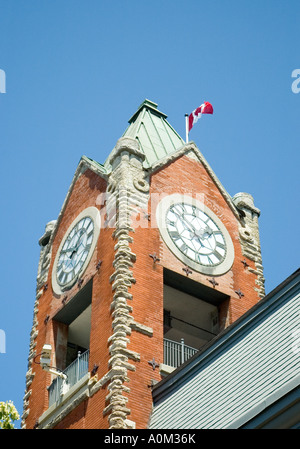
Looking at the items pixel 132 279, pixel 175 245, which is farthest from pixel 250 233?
pixel 132 279

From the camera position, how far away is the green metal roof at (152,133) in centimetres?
3369

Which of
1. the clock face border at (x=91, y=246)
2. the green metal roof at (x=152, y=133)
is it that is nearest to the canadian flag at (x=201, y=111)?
the green metal roof at (x=152, y=133)

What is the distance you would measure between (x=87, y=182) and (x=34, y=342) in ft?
19.2

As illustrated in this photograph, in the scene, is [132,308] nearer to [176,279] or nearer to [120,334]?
[120,334]

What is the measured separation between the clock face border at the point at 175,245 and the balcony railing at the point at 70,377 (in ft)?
14.7

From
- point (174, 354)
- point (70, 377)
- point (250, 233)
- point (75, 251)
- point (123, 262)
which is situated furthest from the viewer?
point (250, 233)

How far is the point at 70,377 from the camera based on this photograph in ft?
92.5

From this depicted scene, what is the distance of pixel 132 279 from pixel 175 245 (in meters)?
2.80

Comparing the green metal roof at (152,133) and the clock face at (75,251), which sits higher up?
the green metal roof at (152,133)

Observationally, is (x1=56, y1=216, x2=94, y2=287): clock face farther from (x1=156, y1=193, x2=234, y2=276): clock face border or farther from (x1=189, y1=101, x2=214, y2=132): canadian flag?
(x1=189, y1=101, x2=214, y2=132): canadian flag

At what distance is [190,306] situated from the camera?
102 ft

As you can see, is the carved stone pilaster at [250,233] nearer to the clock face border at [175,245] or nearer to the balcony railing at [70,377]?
the clock face border at [175,245]

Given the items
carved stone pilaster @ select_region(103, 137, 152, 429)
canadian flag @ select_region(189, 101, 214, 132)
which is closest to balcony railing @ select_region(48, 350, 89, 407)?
carved stone pilaster @ select_region(103, 137, 152, 429)

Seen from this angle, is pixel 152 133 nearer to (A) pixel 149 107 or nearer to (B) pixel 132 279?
(A) pixel 149 107
